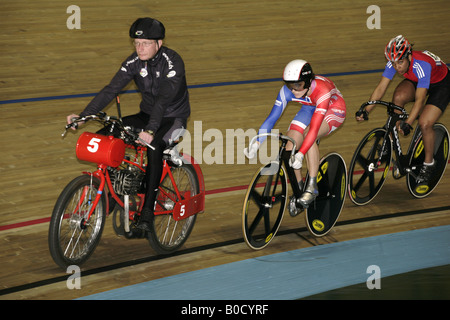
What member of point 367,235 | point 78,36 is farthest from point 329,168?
point 78,36

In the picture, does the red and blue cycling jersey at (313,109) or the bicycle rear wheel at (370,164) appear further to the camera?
the bicycle rear wheel at (370,164)

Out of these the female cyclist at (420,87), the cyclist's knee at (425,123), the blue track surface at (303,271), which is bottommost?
the blue track surface at (303,271)

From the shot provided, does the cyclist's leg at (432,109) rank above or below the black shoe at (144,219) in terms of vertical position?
above

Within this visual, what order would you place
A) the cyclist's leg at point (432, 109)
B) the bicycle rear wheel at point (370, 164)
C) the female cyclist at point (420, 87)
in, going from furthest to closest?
1. the cyclist's leg at point (432, 109)
2. the bicycle rear wheel at point (370, 164)
3. the female cyclist at point (420, 87)

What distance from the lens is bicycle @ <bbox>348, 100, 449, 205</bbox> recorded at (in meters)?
4.87

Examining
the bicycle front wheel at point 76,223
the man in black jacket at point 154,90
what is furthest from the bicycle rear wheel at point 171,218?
the bicycle front wheel at point 76,223

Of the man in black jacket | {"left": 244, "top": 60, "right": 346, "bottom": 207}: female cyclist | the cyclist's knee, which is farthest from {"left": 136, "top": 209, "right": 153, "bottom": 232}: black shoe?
the cyclist's knee

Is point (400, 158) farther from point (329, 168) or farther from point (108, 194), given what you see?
point (108, 194)

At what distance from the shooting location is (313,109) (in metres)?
4.27

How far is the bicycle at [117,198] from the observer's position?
362 centimetres

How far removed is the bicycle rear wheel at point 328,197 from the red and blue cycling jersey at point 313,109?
27 cm

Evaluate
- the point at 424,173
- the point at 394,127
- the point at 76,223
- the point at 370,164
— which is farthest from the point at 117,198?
the point at 424,173

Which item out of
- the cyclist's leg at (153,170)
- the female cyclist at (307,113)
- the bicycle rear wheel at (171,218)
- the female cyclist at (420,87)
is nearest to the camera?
the cyclist's leg at (153,170)

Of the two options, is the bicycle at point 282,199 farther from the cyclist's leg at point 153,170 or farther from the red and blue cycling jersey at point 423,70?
the red and blue cycling jersey at point 423,70
